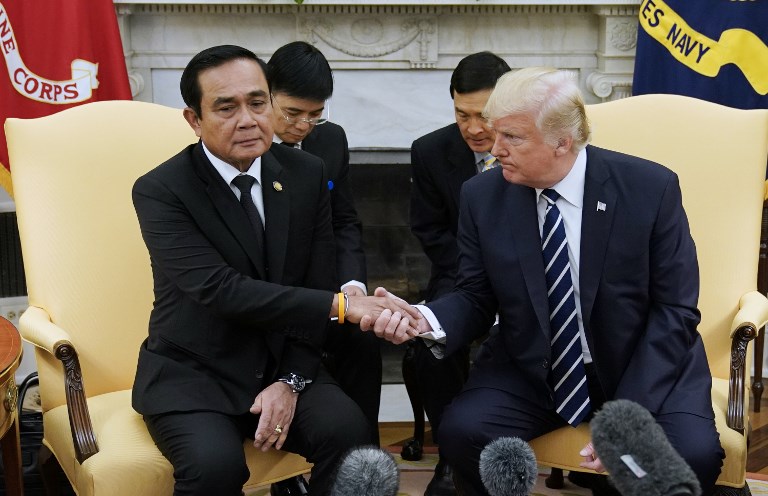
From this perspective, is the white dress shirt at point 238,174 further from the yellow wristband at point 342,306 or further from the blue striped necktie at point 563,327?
the blue striped necktie at point 563,327

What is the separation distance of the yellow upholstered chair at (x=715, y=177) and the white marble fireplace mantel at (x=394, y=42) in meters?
1.33

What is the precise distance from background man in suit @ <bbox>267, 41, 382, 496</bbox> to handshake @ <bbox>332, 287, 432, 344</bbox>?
0.25 meters

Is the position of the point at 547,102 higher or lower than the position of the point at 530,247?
higher

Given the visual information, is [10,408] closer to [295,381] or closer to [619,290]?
[295,381]

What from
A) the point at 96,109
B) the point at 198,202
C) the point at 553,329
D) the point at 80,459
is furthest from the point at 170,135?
the point at 553,329

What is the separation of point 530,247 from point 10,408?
50.6 inches

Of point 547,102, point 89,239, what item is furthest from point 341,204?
point 547,102

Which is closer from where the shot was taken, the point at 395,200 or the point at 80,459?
the point at 80,459

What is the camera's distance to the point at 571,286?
2.35 meters

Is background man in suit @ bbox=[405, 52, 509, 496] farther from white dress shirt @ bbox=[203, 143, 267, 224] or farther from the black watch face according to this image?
white dress shirt @ bbox=[203, 143, 267, 224]

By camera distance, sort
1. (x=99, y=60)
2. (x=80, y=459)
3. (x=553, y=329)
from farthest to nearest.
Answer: (x=99, y=60), (x=553, y=329), (x=80, y=459)

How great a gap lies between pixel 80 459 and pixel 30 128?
962 mm

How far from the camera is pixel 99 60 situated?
3785 mm

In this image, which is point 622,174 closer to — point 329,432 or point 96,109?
point 329,432
